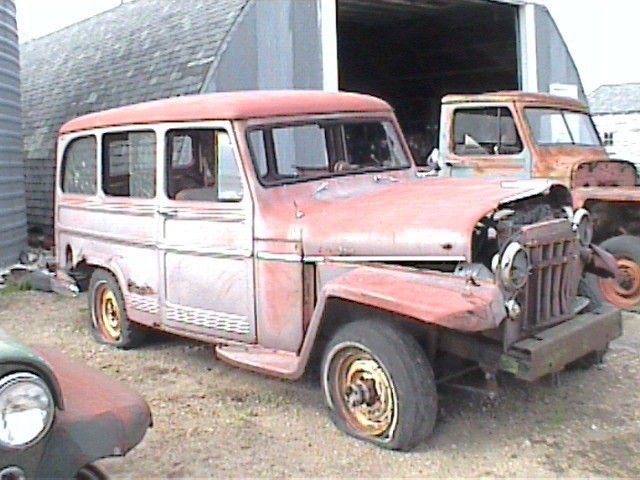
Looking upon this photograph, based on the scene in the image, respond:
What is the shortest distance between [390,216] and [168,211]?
1.77m

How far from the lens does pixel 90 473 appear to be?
3084mm

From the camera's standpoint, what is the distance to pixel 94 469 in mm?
3113

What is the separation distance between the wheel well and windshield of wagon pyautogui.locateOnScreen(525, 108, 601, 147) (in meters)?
4.15

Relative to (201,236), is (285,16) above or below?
above

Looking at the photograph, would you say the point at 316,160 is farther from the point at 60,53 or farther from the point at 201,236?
the point at 60,53

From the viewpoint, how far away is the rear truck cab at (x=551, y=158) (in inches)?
291

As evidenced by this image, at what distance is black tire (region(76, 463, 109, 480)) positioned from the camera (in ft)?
10.0

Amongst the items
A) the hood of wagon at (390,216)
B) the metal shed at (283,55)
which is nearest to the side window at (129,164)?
the hood of wagon at (390,216)

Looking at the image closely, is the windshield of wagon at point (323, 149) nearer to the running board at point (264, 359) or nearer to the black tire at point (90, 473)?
the running board at point (264, 359)

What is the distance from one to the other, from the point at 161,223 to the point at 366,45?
13048mm

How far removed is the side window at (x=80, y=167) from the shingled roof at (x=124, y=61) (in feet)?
10.7

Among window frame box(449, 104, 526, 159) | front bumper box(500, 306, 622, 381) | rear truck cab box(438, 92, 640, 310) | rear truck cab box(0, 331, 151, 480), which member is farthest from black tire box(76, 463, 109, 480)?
window frame box(449, 104, 526, 159)

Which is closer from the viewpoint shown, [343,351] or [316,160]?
[343,351]

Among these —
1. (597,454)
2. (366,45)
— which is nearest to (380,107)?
(597,454)
